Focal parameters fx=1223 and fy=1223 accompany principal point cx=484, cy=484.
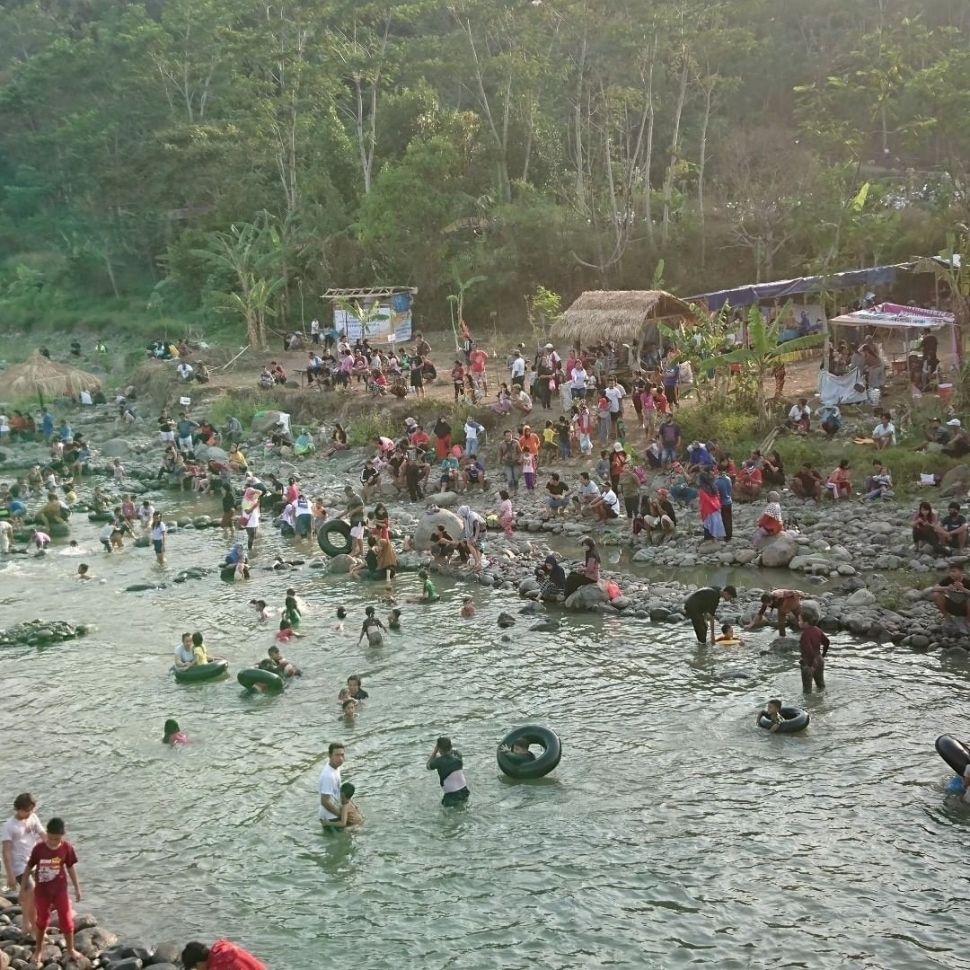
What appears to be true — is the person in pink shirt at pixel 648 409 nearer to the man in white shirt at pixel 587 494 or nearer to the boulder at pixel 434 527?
the man in white shirt at pixel 587 494

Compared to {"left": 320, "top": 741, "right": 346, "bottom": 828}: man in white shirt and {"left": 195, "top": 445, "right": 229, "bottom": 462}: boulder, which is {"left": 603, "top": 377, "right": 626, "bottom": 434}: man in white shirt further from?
{"left": 320, "top": 741, "right": 346, "bottom": 828}: man in white shirt

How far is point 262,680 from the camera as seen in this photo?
58.7ft

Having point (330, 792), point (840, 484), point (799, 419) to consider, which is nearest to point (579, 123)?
point (799, 419)

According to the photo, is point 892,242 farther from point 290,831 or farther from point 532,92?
point 290,831

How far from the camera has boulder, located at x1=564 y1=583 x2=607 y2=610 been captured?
20.3m

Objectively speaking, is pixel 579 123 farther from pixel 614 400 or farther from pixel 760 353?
pixel 760 353

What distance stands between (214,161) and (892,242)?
31.7 metres

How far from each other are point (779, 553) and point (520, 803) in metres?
8.94

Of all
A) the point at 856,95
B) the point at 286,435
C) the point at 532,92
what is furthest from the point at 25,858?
the point at 856,95

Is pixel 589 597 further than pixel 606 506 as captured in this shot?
No

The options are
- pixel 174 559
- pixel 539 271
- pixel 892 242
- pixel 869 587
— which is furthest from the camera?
pixel 539 271

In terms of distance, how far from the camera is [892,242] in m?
37.2

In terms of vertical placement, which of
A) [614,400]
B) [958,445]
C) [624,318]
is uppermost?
[624,318]

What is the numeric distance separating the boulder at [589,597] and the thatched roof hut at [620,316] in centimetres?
1217
